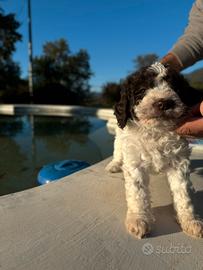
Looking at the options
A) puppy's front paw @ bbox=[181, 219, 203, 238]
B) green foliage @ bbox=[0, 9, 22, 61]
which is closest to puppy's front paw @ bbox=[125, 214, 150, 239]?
puppy's front paw @ bbox=[181, 219, 203, 238]

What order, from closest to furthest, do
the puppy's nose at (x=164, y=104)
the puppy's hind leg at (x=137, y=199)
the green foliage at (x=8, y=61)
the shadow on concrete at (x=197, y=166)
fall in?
the puppy's nose at (x=164, y=104)
the puppy's hind leg at (x=137, y=199)
the shadow on concrete at (x=197, y=166)
the green foliage at (x=8, y=61)

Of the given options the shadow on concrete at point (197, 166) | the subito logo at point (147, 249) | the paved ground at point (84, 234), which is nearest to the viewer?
the paved ground at point (84, 234)

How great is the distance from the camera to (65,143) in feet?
23.4

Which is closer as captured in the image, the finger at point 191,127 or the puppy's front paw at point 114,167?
the finger at point 191,127

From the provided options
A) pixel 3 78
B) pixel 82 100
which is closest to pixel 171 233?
pixel 82 100

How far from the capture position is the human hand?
8.05ft

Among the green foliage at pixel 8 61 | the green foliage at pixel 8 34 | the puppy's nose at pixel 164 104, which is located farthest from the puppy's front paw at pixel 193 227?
the green foliage at pixel 8 34

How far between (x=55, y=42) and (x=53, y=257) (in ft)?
85.8

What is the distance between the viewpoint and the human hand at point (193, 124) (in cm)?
245

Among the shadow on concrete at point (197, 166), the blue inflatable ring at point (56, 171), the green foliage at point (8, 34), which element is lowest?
the blue inflatable ring at point (56, 171)

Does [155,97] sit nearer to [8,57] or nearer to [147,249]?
[147,249]

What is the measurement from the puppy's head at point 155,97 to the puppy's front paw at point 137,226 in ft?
2.14

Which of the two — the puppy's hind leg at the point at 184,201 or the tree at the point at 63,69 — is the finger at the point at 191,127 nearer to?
the puppy's hind leg at the point at 184,201

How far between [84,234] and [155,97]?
39.2 inches
